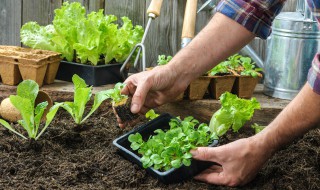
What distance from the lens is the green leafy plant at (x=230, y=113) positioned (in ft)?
7.86

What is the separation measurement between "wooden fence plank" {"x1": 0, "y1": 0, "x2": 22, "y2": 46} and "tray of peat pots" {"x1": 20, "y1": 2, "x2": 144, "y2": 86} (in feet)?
1.98

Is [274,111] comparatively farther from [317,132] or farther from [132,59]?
[132,59]

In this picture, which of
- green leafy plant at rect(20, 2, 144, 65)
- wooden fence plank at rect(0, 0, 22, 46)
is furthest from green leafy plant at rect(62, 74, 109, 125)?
wooden fence plank at rect(0, 0, 22, 46)

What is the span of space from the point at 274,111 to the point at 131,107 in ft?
3.13

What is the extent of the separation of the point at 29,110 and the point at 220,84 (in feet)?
3.26

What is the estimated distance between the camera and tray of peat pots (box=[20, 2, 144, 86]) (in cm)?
304

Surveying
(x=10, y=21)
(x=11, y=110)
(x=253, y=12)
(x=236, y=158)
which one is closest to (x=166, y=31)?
(x=10, y=21)

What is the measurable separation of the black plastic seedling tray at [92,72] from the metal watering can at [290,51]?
2.60 ft

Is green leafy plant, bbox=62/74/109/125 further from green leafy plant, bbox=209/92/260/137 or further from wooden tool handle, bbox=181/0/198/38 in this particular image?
wooden tool handle, bbox=181/0/198/38

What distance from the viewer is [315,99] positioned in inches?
73.8

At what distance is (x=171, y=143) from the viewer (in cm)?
202

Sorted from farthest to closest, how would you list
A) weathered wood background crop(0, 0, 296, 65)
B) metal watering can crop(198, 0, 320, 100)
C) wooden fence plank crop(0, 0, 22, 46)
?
wooden fence plank crop(0, 0, 22, 46) → weathered wood background crop(0, 0, 296, 65) → metal watering can crop(198, 0, 320, 100)


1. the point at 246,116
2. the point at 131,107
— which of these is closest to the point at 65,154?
the point at 131,107

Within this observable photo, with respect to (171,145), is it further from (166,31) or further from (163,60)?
(166,31)
